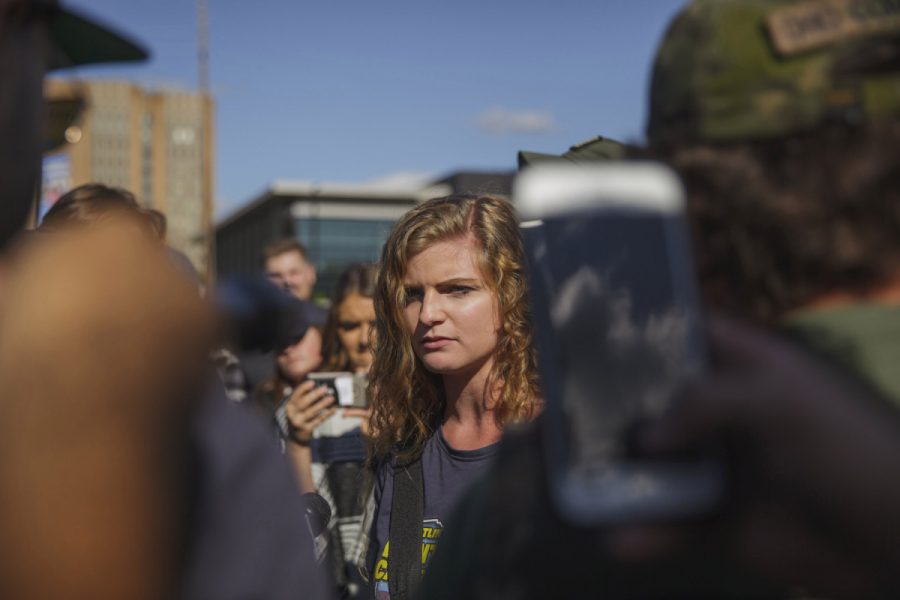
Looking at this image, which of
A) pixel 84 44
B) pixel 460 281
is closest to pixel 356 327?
pixel 460 281

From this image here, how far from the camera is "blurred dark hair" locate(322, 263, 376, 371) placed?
5112 mm

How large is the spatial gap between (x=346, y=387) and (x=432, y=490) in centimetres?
181

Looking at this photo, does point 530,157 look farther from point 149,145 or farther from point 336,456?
point 149,145

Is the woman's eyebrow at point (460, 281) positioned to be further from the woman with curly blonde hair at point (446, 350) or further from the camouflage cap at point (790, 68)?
the camouflage cap at point (790, 68)

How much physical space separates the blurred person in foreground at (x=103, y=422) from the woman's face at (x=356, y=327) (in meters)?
4.14

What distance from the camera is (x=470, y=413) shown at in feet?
9.09

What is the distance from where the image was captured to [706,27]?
914mm

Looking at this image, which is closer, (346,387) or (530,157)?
(530,157)

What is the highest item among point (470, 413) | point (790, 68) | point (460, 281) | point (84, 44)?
point (84, 44)

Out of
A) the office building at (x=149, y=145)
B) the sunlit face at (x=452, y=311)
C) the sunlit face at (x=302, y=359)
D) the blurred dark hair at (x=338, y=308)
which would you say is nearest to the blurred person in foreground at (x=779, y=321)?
the sunlit face at (x=452, y=311)

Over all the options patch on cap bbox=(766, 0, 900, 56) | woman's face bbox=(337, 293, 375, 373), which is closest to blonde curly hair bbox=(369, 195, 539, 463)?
patch on cap bbox=(766, 0, 900, 56)

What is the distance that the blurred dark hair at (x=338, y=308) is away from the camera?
5112 mm

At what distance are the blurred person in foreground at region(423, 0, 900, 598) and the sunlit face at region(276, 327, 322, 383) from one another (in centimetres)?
404

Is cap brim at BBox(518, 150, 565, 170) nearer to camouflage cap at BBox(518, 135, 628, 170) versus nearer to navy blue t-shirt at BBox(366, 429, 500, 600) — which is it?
camouflage cap at BBox(518, 135, 628, 170)
